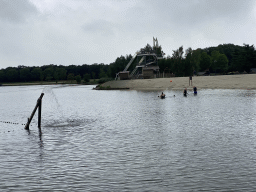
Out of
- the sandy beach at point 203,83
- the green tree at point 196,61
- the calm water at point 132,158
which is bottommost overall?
the calm water at point 132,158

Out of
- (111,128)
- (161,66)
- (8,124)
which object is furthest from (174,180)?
(161,66)

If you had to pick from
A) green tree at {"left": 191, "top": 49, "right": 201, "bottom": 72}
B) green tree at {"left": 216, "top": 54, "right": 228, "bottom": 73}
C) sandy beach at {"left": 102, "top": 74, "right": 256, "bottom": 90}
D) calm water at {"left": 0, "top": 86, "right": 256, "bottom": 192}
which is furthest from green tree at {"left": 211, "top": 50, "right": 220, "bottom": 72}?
calm water at {"left": 0, "top": 86, "right": 256, "bottom": 192}

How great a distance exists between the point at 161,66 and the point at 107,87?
27.7 m

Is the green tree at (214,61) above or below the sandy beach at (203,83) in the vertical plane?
above

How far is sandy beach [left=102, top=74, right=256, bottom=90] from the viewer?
65438 millimetres

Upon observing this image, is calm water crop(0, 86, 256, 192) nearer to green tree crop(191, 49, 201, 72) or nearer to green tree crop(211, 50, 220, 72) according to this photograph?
green tree crop(191, 49, 201, 72)

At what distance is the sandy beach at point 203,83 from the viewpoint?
6544 centimetres

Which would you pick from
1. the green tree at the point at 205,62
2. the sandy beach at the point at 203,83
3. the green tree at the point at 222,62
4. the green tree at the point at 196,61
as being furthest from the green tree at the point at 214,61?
the sandy beach at the point at 203,83

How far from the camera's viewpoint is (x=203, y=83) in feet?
236

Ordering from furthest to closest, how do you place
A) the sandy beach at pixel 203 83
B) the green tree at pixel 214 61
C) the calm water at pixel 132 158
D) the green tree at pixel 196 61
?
the green tree at pixel 214 61
the green tree at pixel 196 61
the sandy beach at pixel 203 83
the calm water at pixel 132 158

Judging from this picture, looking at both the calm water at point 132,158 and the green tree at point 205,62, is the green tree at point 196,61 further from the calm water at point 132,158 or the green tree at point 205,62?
the calm water at point 132,158

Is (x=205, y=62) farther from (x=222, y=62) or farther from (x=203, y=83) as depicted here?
(x=203, y=83)

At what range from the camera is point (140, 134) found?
62.6ft

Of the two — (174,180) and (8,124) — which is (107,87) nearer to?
(8,124)
